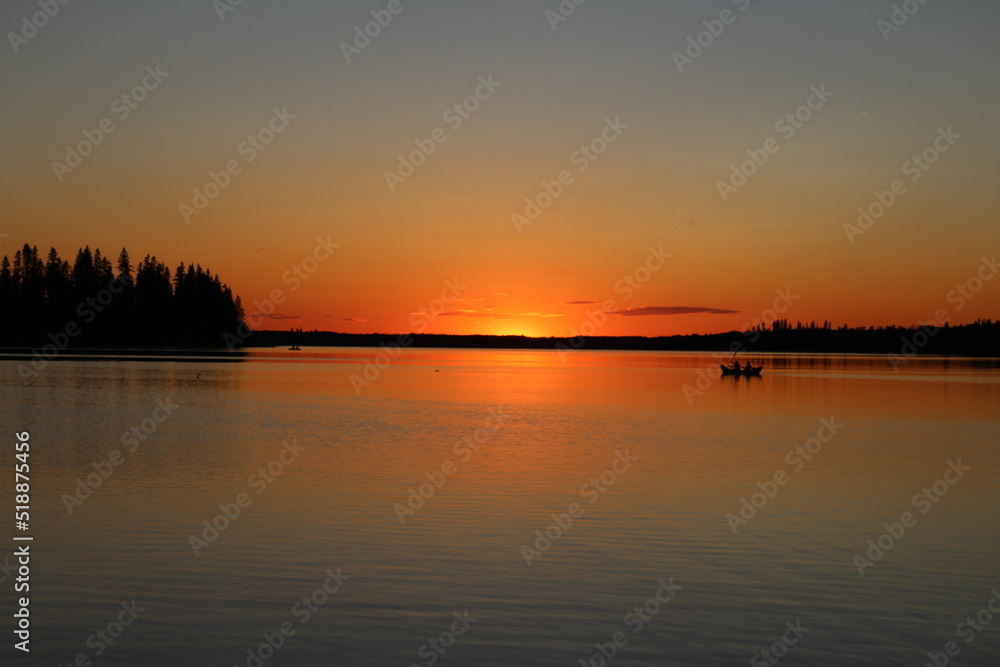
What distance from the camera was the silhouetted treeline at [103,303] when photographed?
5487 inches

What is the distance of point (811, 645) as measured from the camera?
10531 millimetres

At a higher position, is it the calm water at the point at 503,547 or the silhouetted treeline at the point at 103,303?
the silhouetted treeline at the point at 103,303

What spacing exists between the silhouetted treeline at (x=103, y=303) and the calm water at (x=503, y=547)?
385 feet

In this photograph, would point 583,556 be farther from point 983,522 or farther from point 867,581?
point 983,522

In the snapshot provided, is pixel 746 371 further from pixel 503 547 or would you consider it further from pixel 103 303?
pixel 103 303

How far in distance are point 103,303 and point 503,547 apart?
483 ft

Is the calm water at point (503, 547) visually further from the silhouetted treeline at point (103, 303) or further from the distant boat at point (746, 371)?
the silhouetted treeline at point (103, 303)

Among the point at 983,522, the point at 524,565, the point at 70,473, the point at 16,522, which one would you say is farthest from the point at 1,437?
the point at 983,522

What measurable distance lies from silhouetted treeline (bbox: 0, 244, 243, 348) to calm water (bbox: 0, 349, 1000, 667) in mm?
117440

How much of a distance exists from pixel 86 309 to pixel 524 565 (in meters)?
147

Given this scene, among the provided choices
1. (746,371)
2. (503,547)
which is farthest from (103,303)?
(503,547)

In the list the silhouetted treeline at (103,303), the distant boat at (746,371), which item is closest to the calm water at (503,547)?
the distant boat at (746,371)

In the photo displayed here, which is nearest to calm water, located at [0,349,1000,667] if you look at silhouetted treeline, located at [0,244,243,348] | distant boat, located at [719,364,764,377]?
distant boat, located at [719,364,764,377]

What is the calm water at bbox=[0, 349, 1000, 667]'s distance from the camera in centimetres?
1053
